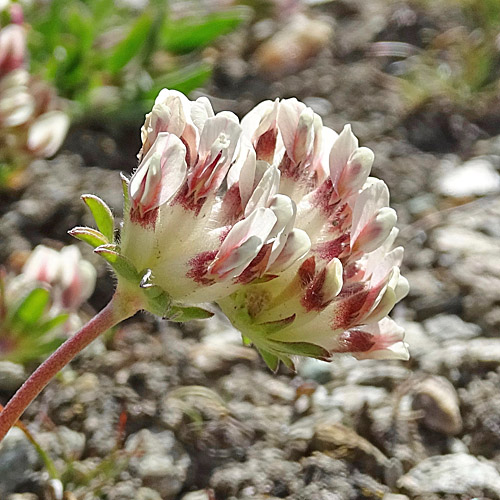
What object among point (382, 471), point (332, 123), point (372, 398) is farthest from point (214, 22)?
point (382, 471)

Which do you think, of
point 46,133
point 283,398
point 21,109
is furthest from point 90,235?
point 46,133

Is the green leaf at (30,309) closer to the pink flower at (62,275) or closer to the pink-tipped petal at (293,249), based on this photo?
the pink flower at (62,275)

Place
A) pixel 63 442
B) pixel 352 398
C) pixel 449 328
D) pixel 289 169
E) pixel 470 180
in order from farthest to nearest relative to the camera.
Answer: pixel 470 180, pixel 449 328, pixel 352 398, pixel 63 442, pixel 289 169

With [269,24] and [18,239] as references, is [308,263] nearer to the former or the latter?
[18,239]

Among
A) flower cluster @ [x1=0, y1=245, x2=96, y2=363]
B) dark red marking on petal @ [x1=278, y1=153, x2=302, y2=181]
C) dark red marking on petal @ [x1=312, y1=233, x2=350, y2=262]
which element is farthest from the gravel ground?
dark red marking on petal @ [x1=278, y1=153, x2=302, y2=181]

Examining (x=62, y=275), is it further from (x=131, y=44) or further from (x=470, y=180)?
(x=470, y=180)

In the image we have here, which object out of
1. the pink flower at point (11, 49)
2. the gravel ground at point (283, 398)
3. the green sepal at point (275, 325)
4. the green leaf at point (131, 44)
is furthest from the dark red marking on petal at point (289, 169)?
the green leaf at point (131, 44)
